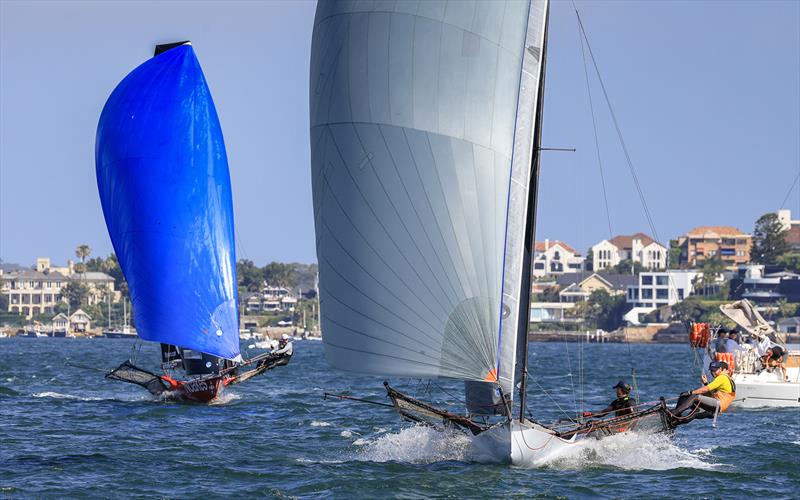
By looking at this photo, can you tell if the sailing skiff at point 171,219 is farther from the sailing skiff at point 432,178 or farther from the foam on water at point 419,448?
the sailing skiff at point 432,178

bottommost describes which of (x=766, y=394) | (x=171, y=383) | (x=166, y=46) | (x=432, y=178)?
(x=766, y=394)

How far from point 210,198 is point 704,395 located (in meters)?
18.9

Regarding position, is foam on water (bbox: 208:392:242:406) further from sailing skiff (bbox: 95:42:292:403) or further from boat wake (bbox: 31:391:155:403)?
boat wake (bbox: 31:391:155:403)

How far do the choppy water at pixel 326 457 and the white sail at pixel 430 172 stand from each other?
2.09 metres

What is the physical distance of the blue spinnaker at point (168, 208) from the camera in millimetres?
38969

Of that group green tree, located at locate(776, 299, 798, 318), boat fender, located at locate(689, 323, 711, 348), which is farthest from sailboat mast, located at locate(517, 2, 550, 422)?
green tree, located at locate(776, 299, 798, 318)

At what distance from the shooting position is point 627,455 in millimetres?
24891

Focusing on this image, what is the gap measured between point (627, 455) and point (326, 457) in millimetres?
5602

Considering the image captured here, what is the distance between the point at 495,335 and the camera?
22.2m

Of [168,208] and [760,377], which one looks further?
[760,377]

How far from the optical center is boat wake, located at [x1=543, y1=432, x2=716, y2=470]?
78.6 ft

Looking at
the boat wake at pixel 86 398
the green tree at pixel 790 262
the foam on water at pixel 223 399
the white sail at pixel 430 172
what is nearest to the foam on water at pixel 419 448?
the white sail at pixel 430 172

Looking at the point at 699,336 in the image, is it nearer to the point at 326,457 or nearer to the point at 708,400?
the point at 708,400

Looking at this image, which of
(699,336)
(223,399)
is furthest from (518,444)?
(223,399)
